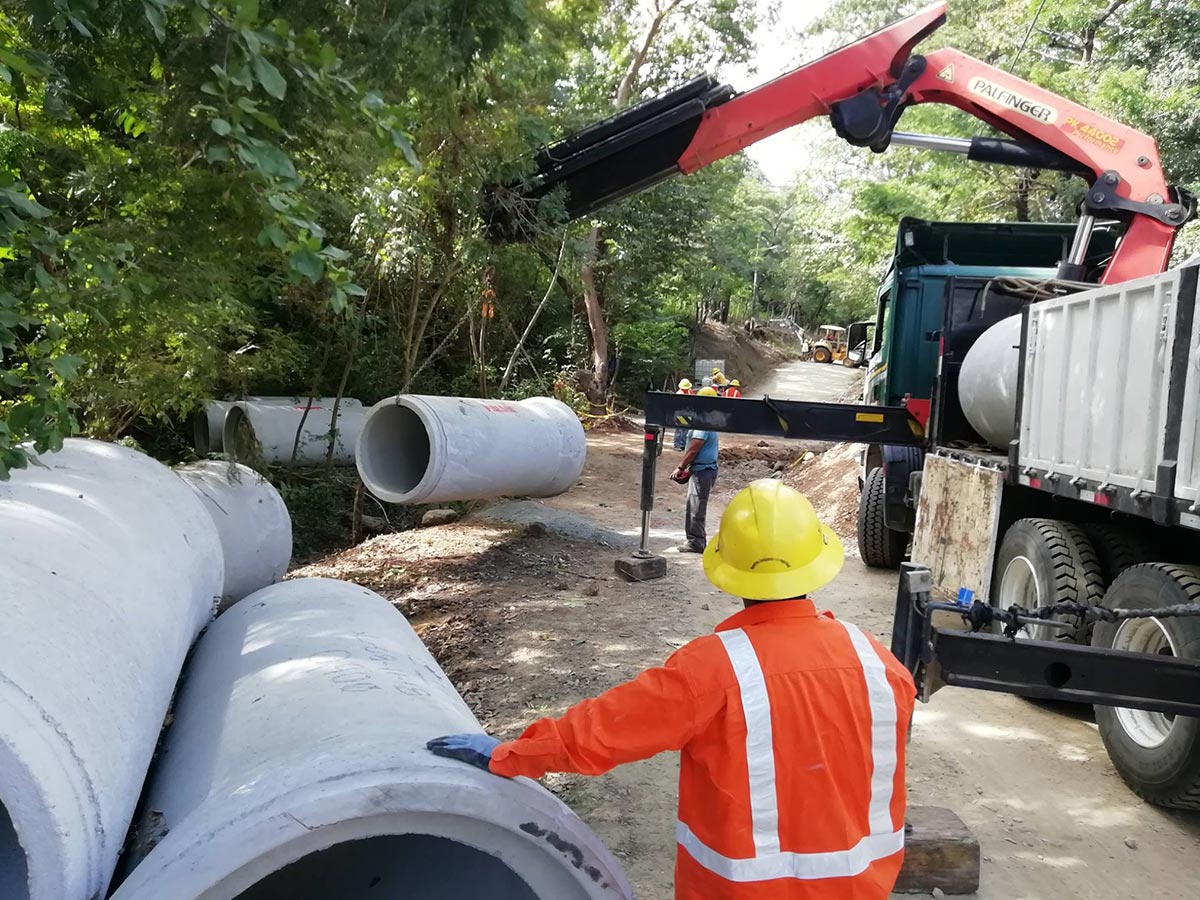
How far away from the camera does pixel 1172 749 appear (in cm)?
389

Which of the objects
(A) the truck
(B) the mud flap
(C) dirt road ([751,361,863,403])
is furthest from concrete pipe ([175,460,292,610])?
(C) dirt road ([751,361,863,403])

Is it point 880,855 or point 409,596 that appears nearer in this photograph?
point 880,855

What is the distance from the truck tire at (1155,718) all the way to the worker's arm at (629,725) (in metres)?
2.65

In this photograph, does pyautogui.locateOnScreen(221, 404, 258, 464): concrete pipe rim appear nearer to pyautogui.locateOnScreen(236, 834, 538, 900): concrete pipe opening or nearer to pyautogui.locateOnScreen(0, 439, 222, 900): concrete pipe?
pyautogui.locateOnScreen(0, 439, 222, 900): concrete pipe

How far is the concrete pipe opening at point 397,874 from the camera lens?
264 cm

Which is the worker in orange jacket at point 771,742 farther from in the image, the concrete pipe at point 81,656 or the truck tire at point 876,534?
the truck tire at point 876,534

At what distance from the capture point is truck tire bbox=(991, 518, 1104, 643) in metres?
4.69

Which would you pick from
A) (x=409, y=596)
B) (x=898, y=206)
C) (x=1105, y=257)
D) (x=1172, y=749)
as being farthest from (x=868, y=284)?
(x=1172, y=749)

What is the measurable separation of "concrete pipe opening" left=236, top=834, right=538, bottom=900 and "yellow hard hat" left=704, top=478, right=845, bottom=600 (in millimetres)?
1127

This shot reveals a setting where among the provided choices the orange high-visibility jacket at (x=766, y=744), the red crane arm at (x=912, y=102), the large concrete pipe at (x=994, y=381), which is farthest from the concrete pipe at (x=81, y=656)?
the red crane arm at (x=912, y=102)

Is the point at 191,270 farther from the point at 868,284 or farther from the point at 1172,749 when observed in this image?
the point at 868,284

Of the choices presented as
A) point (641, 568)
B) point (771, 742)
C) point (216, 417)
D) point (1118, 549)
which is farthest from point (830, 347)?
point (771, 742)

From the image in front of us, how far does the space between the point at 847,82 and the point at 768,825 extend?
659 cm

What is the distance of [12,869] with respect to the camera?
238cm
